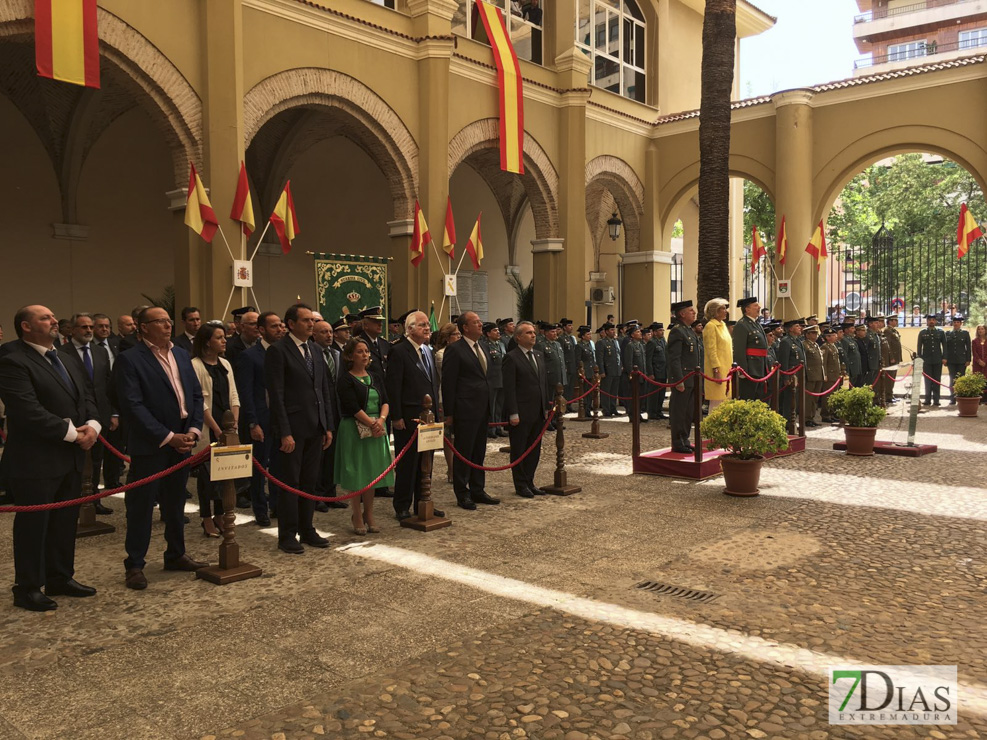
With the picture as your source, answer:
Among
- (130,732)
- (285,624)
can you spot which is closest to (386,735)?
(130,732)

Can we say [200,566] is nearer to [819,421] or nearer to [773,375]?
[773,375]

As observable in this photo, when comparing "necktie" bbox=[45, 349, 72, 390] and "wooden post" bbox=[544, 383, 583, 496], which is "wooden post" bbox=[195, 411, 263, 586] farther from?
"wooden post" bbox=[544, 383, 583, 496]

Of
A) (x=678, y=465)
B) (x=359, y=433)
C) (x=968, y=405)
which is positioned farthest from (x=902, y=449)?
(x=359, y=433)

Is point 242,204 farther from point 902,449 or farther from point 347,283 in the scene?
point 902,449

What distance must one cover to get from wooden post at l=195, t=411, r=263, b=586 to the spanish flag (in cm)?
668

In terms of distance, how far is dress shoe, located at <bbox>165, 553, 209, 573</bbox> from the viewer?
5207 mm

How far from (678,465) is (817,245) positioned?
10948mm

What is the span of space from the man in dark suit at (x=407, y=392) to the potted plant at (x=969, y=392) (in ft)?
37.7

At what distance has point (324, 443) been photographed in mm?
5918

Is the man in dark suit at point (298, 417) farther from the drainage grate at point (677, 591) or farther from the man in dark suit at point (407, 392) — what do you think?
the drainage grate at point (677, 591)

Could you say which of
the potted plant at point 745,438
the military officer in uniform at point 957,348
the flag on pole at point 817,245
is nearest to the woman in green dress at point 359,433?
the potted plant at point 745,438

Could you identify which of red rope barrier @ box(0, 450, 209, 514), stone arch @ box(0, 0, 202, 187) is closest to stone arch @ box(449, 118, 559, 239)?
stone arch @ box(0, 0, 202, 187)

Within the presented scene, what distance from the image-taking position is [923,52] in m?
51.1

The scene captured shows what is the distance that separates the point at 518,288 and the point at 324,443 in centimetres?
1592
